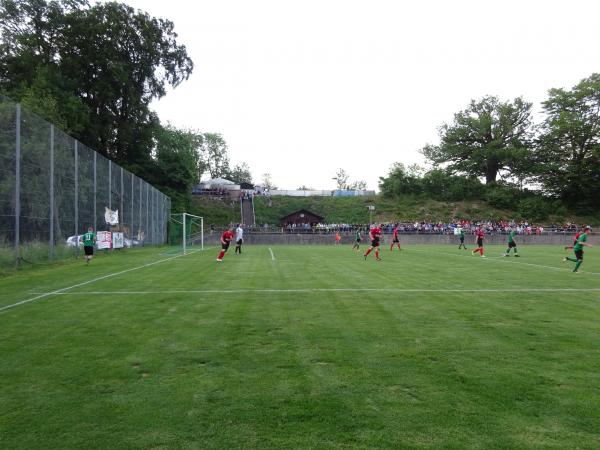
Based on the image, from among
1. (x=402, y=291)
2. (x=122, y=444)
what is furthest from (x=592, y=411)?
(x=402, y=291)

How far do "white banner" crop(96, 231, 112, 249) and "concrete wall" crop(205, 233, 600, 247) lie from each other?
23301 millimetres

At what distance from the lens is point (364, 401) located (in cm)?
420

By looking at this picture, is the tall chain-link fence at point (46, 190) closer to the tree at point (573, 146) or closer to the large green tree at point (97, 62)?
the large green tree at point (97, 62)

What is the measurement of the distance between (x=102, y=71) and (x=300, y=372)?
5031 cm

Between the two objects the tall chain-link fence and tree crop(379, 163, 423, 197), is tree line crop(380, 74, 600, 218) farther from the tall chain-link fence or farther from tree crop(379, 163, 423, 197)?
the tall chain-link fence

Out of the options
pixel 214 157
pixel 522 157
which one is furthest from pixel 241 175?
pixel 522 157

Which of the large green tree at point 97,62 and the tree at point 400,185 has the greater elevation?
the large green tree at point 97,62

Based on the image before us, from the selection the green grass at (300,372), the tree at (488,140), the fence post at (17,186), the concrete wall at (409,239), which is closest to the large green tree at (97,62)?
the concrete wall at (409,239)

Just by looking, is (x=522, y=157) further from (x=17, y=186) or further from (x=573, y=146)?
(x=17, y=186)

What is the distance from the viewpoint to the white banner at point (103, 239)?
86.1 feet

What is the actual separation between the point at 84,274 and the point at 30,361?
36.5 ft

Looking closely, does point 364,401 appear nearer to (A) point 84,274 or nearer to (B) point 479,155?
(A) point 84,274

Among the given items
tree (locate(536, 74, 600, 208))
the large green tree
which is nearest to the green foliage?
tree (locate(536, 74, 600, 208))

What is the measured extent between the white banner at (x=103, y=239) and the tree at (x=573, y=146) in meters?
70.3
